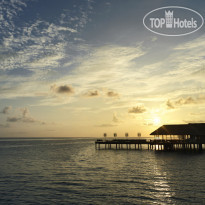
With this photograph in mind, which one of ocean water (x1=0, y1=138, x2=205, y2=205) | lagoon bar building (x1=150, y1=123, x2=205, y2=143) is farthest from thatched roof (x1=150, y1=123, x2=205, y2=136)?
ocean water (x1=0, y1=138, x2=205, y2=205)

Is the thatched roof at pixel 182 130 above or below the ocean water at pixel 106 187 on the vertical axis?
above

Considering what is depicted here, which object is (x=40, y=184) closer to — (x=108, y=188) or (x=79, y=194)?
(x=79, y=194)

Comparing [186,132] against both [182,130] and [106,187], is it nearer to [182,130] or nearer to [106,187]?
[182,130]

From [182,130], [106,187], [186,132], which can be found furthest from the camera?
[182,130]

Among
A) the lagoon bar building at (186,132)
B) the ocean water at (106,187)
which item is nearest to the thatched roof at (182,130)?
the lagoon bar building at (186,132)

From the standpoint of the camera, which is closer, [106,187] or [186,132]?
[106,187]

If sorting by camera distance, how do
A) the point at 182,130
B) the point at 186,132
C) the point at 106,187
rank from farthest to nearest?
1. the point at 182,130
2. the point at 186,132
3. the point at 106,187

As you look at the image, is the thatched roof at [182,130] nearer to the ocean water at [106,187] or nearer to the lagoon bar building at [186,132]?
the lagoon bar building at [186,132]

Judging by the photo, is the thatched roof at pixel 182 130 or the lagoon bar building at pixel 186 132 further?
the thatched roof at pixel 182 130

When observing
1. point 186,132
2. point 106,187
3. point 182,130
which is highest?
point 182,130

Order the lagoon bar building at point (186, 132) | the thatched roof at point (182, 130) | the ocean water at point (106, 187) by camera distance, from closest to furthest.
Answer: the ocean water at point (106, 187) < the lagoon bar building at point (186, 132) < the thatched roof at point (182, 130)

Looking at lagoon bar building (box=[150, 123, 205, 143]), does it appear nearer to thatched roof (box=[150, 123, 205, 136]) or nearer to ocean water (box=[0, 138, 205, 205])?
thatched roof (box=[150, 123, 205, 136])

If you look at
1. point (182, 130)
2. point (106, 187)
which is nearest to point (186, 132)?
point (182, 130)

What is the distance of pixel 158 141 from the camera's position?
6844 cm
